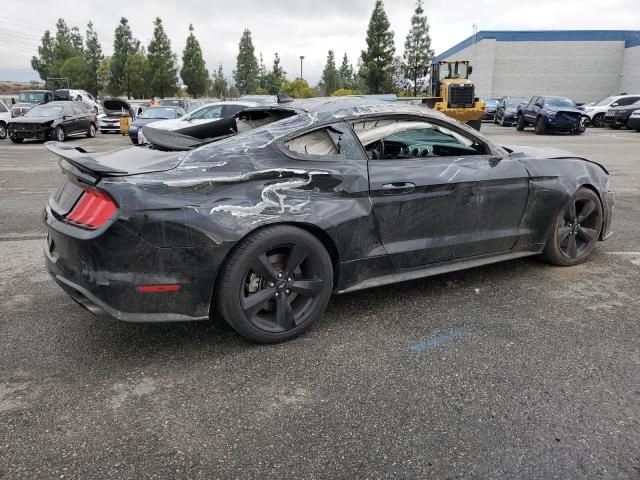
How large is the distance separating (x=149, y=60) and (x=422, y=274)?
7149cm

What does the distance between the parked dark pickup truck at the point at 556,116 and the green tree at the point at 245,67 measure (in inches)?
2598

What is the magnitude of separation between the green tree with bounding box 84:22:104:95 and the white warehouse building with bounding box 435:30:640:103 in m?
52.2

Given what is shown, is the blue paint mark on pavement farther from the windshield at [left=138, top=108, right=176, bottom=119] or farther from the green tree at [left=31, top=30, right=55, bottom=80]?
the green tree at [left=31, top=30, right=55, bottom=80]

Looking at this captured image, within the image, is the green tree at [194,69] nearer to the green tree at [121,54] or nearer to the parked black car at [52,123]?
the green tree at [121,54]

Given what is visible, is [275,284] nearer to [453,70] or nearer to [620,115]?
[453,70]

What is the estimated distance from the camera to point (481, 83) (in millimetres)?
49062

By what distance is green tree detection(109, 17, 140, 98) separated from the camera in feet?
239

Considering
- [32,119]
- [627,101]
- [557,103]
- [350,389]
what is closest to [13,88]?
[32,119]

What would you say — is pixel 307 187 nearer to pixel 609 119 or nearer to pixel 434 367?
pixel 434 367

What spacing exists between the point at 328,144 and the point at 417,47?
208 feet

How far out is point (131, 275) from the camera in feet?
9.87

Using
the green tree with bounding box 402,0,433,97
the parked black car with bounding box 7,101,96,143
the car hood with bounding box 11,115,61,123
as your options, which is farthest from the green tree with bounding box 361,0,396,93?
the car hood with bounding box 11,115,61,123

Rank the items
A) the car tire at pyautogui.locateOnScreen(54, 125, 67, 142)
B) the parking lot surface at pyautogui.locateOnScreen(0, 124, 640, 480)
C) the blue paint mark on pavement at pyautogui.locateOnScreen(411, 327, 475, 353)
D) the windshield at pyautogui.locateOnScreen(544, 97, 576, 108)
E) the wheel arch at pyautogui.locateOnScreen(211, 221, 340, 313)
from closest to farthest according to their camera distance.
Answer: the parking lot surface at pyautogui.locateOnScreen(0, 124, 640, 480) < the wheel arch at pyautogui.locateOnScreen(211, 221, 340, 313) < the blue paint mark on pavement at pyautogui.locateOnScreen(411, 327, 475, 353) < the car tire at pyautogui.locateOnScreen(54, 125, 67, 142) < the windshield at pyautogui.locateOnScreen(544, 97, 576, 108)

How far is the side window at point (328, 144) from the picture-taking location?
353cm
